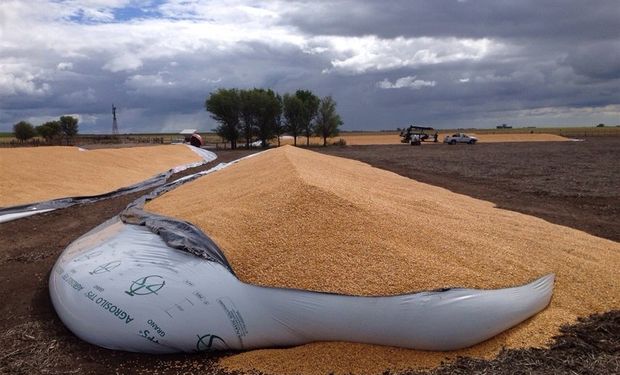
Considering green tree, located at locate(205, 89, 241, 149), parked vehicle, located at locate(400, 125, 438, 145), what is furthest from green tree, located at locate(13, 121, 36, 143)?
parked vehicle, located at locate(400, 125, 438, 145)

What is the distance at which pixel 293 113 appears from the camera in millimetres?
39250

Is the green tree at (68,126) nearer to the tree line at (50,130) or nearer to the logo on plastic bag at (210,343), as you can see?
the tree line at (50,130)

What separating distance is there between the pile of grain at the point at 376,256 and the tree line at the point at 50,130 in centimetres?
4379

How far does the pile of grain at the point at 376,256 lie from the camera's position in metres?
2.94

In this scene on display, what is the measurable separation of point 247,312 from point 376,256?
0.94 meters

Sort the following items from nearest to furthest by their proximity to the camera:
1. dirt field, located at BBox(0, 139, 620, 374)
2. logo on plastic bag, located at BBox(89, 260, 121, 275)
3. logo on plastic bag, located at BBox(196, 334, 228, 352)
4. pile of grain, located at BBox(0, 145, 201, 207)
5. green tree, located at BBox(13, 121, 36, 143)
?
dirt field, located at BBox(0, 139, 620, 374), logo on plastic bag, located at BBox(196, 334, 228, 352), logo on plastic bag, located at BBox(89, 260, 121, 275), pile of grain, located at BBox(0, 145, 201, 207), green tree, located at BBox(13, 121, 36, 143)

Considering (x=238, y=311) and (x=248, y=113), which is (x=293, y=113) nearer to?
(x=248, y=113)

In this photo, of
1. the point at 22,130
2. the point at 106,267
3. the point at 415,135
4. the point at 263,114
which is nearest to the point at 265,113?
the point at 263,114

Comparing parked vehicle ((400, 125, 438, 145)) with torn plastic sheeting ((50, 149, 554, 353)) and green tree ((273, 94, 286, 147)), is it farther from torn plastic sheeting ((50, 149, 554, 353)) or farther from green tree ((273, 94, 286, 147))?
torn plastic sheeting ((50, 149, 554, 353))

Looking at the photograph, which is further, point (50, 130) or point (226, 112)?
point (50, 130)

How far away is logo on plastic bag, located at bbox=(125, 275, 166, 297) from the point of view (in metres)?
3.11

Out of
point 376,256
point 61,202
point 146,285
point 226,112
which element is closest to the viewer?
point 146,285

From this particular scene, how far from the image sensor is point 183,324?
301cm

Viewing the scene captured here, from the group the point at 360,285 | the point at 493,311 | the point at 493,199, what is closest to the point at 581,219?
the point at 493,199
